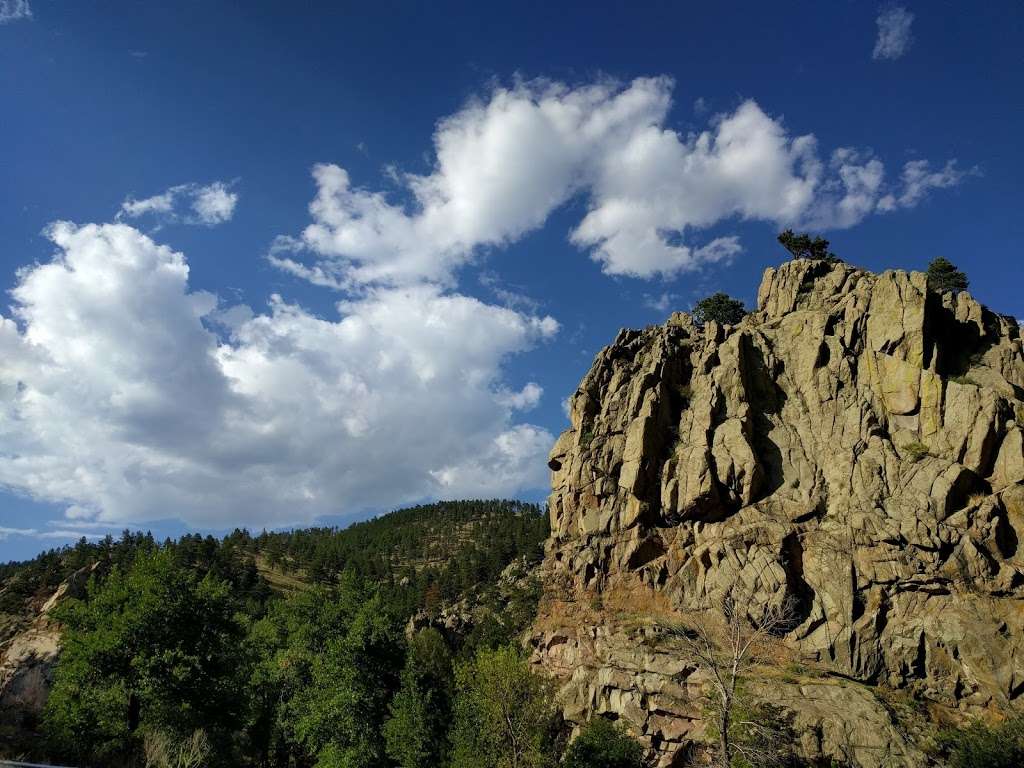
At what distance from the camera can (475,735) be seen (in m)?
48.2

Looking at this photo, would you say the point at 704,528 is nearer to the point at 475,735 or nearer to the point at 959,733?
the point at 959,733

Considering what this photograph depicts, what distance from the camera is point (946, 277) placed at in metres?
83.4

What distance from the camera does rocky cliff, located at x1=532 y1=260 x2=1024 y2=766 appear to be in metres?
48.4

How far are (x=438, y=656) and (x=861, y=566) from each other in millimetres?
44985

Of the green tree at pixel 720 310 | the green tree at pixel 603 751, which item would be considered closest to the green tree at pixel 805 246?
the green tree at pixel 720 310

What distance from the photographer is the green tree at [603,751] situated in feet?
151

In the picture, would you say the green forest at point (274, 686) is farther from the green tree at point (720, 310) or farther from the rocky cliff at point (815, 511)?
the green tree at point (720, 310)

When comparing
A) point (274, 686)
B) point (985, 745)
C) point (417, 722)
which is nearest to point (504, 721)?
point (417, 722)

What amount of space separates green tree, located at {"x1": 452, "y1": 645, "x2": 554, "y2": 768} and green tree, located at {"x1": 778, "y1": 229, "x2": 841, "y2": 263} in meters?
74.2

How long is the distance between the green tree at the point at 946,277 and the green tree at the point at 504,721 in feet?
239

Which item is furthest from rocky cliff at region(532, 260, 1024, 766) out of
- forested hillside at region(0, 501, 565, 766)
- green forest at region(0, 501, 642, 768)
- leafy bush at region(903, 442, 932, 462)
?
forested hillside at region(0, 501, 565, 766)

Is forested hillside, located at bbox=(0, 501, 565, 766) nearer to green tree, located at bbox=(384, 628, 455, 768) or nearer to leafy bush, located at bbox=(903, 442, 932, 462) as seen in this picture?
green tree, located at bbox=(384, 628, 455, 768)

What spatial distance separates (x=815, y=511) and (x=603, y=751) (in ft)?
92.8

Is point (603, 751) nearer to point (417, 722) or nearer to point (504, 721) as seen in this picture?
point (504, 721)
